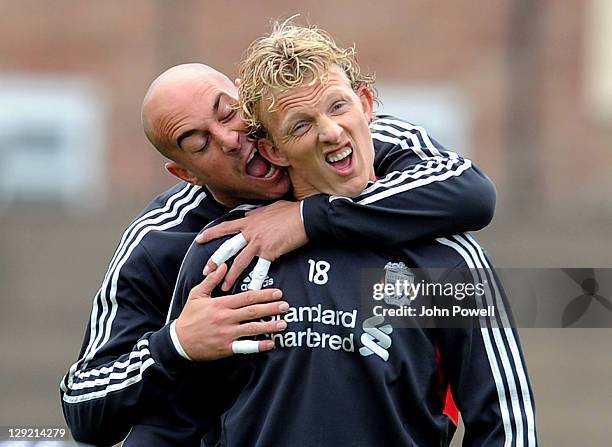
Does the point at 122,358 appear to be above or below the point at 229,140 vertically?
below

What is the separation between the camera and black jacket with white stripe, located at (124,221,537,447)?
270 cm

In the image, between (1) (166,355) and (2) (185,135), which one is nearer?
(1) (166,355)

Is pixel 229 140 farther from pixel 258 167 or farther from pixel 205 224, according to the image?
pixel 205 224

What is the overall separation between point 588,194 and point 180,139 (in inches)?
364

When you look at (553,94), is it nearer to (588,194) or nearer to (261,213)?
(588,194)

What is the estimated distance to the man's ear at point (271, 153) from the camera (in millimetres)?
2854

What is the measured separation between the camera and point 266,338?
2771 mm

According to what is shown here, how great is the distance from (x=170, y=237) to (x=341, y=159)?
0.49m

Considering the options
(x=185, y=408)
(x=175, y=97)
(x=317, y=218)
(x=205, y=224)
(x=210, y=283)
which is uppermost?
(x=175, y=97)

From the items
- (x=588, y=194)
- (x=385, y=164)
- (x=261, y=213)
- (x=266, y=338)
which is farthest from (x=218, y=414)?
(x=588, y=194)

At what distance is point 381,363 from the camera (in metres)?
2.69

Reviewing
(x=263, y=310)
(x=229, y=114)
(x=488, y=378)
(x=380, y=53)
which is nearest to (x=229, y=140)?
(x=229, y=114)

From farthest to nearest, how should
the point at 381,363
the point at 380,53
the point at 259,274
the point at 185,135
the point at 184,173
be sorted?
the point at 380,53
the point at 184,173
the point at 185,135
the point at 259,274
the point at 381,363


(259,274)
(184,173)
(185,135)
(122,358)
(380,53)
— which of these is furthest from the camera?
(380,53)
